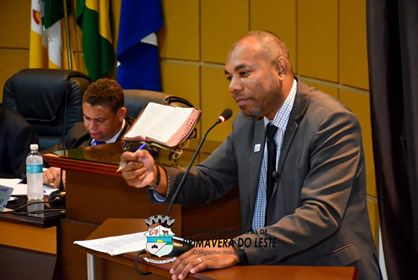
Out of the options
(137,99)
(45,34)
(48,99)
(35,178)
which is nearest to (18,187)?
(35,178)

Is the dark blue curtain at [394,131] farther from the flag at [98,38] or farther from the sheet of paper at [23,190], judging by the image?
the flag at [98,38]

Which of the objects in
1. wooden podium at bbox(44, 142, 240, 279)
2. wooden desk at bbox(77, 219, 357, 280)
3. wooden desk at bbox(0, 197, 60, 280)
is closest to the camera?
wooden desk at bbox(77, 219, 357, 280)

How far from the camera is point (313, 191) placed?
2.30 meters

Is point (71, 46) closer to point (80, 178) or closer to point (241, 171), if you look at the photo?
point (80, 178)

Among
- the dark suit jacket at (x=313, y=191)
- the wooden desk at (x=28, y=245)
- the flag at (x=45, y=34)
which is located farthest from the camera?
the flag at (x=45, y=34)

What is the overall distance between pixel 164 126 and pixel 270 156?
432mm

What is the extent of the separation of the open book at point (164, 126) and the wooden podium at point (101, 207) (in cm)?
14

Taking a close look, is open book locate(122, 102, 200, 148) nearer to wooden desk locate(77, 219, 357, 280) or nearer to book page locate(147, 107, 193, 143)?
book page locate(147, 107, 193, 143)

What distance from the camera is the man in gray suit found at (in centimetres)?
225

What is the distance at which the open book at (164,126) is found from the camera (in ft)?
8.83

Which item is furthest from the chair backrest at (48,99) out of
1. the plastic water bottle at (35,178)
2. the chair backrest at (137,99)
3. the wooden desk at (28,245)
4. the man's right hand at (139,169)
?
the man's right hand at (139,169)

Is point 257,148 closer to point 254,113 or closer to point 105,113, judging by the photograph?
point 254,113

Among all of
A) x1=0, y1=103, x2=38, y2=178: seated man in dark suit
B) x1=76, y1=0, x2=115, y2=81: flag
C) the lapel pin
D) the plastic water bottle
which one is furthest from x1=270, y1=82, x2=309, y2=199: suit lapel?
x1=76, y1=0, x2=115, y2=81: flag

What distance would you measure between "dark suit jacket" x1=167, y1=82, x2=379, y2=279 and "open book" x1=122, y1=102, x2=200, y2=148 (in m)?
0.13
